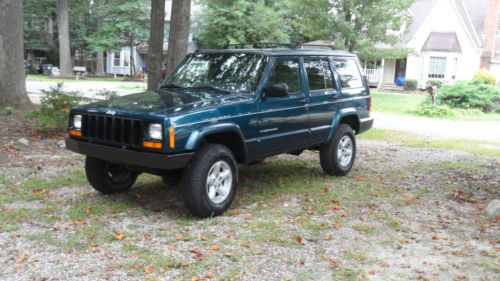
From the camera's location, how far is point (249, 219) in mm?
5590

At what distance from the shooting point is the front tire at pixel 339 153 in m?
7.58

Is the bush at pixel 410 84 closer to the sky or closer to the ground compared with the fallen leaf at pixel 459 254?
closer to the sky

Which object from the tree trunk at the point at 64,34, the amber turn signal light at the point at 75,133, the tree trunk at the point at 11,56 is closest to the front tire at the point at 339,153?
the amber turn signal light at the point at 75,133

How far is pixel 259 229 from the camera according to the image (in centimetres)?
527

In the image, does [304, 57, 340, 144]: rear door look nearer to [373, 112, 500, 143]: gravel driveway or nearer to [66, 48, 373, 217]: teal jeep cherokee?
[66, 48, 373, 217]: teal jeep cherokee

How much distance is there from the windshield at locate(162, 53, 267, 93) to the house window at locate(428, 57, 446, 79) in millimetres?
32281

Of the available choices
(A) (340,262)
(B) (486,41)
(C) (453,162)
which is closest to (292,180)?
(A) (340,262)

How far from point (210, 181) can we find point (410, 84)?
31.6 metres

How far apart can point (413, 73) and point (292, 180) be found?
31476mm

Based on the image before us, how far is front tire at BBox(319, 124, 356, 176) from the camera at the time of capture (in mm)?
7582

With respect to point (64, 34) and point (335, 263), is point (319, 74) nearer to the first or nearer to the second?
point (335, 263)

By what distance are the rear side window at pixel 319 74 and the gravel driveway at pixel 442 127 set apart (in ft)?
24.2

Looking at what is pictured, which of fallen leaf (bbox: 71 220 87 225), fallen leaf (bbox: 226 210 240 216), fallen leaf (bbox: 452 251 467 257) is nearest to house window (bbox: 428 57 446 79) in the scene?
fallen leaf (bbox: 226 210 240 216)

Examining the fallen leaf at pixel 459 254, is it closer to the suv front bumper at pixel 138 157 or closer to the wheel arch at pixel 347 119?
the suv front bumper at pixel 138 157
